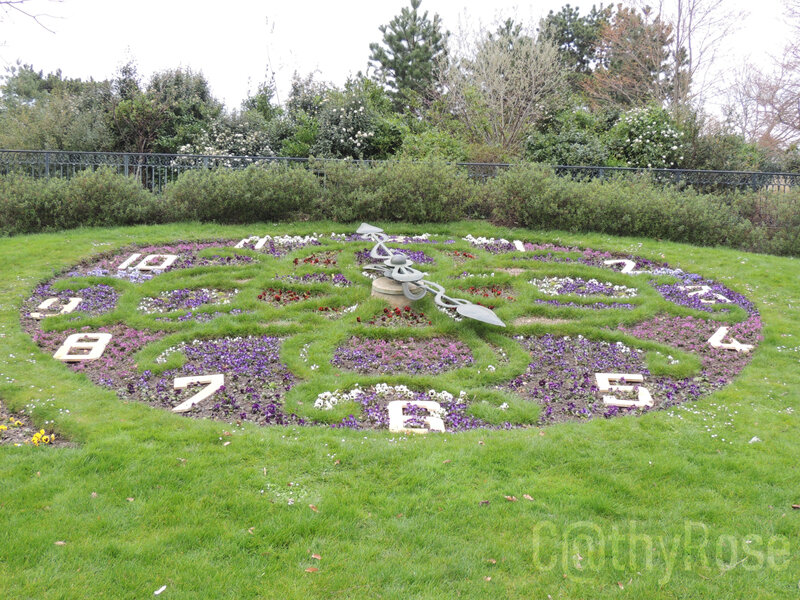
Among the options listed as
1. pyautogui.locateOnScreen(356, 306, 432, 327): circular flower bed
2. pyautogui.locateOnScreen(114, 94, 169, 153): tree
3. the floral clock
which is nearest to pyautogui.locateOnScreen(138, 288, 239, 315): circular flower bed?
the floral clock

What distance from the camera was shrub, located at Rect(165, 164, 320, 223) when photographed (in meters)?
9.90

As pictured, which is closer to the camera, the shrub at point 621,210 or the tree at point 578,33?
the shrub at point 621,210

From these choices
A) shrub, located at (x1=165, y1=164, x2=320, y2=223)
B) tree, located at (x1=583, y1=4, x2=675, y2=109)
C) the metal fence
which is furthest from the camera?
tree, located at (x1=583, y1=4, x2=675, y2=109)

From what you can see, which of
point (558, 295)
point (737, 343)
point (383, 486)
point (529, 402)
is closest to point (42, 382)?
point (383, 486)

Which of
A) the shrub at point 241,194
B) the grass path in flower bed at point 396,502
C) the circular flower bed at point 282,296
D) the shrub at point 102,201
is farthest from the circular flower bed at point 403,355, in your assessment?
the shrub at point 102,201

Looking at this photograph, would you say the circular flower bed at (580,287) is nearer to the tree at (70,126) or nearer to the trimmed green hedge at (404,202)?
the trimmed green hedge at (404,202)

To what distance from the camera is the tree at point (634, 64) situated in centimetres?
2245

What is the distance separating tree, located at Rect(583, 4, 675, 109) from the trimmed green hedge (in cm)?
1361

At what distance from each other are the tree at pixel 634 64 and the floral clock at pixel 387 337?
17.6 metres

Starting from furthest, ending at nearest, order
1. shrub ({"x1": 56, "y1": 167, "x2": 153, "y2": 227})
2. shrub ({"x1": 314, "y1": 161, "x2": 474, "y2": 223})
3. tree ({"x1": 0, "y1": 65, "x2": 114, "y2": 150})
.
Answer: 1. tree ({"x1": 0, "y1": 65, "x2": 114, "y2": 150})
2. shrub ({"x1": 314, "y1": 161, "x2": 474, "y2": 223})
3. shrub ({"x1": 56, "y1": 167, "x2": 153, "y2": 227})

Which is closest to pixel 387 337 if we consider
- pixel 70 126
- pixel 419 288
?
pixel 419 288

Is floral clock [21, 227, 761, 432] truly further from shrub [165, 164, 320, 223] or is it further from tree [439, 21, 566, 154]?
tree [439, 21, 566, 154]

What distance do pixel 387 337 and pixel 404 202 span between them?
5101mm

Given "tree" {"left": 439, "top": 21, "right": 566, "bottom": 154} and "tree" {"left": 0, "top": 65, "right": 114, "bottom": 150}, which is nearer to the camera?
"tree" {"left": 0, "top": 65, "right": 114, "bottom": 150}
